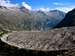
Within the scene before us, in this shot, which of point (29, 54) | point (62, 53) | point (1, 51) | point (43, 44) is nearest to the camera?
point (62, 53)

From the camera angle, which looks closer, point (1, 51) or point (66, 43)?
point (66, 43)

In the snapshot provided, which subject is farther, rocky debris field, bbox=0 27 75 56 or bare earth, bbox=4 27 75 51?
bare earth, bbox=4 27 75 51

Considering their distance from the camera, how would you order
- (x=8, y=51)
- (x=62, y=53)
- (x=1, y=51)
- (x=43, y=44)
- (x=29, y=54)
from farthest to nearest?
(x=1, y=51) → (x=8, y=51) → (x=43, y=44) → (x=29, y=54) → (x=62, y=53)

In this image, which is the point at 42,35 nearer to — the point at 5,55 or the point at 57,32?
the point at 57,32

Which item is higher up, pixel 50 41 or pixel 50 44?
pixel 50 41

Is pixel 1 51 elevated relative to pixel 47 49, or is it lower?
lower

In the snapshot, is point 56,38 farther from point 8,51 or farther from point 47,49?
point 8,51

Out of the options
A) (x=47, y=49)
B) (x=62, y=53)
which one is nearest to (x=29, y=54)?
(x=47, y=49)

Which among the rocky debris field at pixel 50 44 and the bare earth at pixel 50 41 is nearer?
the rocky debris field at pixel 50 44

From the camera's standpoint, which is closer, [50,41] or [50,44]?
[50,44]
